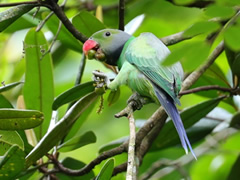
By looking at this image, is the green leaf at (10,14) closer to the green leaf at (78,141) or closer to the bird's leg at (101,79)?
the bird's leg at (101,79)

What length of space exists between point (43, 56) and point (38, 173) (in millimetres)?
466

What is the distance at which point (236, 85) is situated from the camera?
2.13 meters

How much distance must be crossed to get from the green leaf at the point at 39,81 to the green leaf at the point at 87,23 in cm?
17

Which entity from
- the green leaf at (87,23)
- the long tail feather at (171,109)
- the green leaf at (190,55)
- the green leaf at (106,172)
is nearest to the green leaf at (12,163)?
the green leaf at (106,172)

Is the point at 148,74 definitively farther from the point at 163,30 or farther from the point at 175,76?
the point at 163,30

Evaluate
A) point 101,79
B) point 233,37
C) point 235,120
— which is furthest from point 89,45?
point 233,37

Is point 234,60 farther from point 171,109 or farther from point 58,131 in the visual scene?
point 58,131

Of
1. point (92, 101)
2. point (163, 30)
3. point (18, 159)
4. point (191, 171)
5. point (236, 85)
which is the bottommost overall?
point (191, 171)

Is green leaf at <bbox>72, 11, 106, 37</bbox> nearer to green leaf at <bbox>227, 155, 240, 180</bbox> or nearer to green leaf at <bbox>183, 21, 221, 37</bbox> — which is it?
green leaf at <bbox>227, 155, 240, 180</bbox>

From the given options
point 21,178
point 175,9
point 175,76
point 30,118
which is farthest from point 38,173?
point 175,9

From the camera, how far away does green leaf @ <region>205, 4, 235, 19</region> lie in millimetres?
1092

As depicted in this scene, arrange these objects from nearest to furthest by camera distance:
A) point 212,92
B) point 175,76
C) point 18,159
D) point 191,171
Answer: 1. point 18,159
2. point 175,76
3. point 212,92
4. point 191,171

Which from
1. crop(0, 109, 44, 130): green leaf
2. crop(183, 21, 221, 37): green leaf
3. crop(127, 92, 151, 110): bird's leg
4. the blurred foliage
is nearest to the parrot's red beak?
the blurred foliage

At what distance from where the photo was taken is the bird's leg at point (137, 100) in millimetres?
1784
